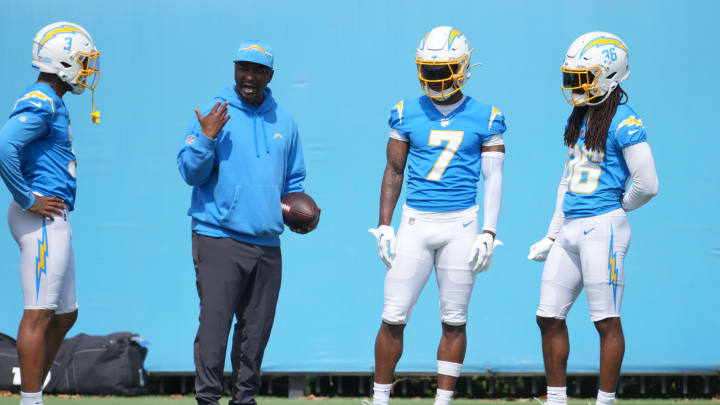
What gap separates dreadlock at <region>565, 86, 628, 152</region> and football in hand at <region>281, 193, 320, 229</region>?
1.22 metres

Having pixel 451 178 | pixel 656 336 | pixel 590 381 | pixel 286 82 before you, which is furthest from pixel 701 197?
pixel 286 82

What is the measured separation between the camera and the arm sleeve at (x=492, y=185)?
4145 mm

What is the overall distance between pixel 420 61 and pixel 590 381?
269 centimetres

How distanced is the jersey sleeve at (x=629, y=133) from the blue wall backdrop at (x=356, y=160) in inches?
64.6

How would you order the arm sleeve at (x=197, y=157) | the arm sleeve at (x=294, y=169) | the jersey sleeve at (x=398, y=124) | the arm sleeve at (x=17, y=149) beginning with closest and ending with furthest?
the arm sleeve at (x=197, y=157), the arm sleeve at (x=17, y=149), the arm sleeve at (x=294, y=169), the jersey sleeve at (x=398, y=124)

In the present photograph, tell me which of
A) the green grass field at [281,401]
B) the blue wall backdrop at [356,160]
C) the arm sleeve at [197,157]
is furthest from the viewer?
the blue wall backdrop at [356,160]

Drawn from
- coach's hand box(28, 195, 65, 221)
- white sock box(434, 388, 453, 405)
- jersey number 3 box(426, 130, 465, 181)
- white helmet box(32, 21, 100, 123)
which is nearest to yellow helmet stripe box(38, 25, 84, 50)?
white helmet box(32, 21, 100, 123)

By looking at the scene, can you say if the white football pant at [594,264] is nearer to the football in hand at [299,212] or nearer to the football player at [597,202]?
the football player at [597,202]

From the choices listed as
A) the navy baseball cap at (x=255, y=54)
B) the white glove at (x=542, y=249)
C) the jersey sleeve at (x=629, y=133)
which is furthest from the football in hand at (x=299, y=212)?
the jersey sleeve at (x=629, y=133)

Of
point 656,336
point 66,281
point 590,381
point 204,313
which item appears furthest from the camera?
point 590,381

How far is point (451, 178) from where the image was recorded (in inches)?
163

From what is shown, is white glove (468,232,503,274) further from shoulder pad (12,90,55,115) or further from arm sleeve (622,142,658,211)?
shoulder pad (12,90,55,115)

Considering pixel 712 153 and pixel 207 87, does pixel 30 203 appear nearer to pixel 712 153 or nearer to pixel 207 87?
pixel 207 87

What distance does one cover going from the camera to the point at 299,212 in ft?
12.9
